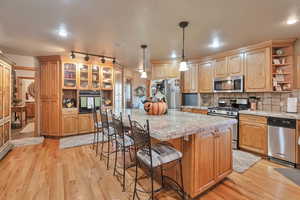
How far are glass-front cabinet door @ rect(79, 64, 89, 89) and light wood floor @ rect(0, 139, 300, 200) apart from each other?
97.1 inches

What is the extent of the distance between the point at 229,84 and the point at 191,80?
1.25 meters

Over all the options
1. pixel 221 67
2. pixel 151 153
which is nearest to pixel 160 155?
pixel 151 153

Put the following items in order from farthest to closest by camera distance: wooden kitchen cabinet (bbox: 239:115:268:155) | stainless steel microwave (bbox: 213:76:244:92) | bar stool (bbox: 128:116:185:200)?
stainless steel microwave (bbox: 213:76:244:92) < wooden kitchen cabinet (bbox: 239:115:268:155) < bar stool (bbox: 128:116:185:200)

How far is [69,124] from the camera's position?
463 centimetres

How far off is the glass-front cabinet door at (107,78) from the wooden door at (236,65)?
381 cm

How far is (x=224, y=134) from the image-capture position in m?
2.11

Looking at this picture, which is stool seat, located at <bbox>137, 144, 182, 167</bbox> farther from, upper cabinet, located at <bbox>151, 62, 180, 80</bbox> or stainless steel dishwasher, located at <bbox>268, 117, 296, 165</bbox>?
upper cabinet, located at <bbox>151, 62, 180, 80</bbox>

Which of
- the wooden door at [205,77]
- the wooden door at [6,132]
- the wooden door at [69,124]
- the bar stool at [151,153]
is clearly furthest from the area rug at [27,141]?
the wooden door at [205,77]

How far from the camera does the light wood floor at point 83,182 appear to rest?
1938 millimetres

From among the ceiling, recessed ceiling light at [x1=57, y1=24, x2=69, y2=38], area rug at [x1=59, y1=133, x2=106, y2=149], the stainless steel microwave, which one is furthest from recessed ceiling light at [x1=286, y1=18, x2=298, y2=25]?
area rug at [x1=59, y1=133, x2=106, y2=149]

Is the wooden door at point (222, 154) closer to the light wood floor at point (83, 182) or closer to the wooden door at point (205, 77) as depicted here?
the light wood floor at point (83, 182)

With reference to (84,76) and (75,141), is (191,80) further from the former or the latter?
(75,141)

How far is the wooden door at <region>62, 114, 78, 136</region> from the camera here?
4559 mm

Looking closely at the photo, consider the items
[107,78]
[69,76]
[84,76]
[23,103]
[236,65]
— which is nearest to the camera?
[236,65]
